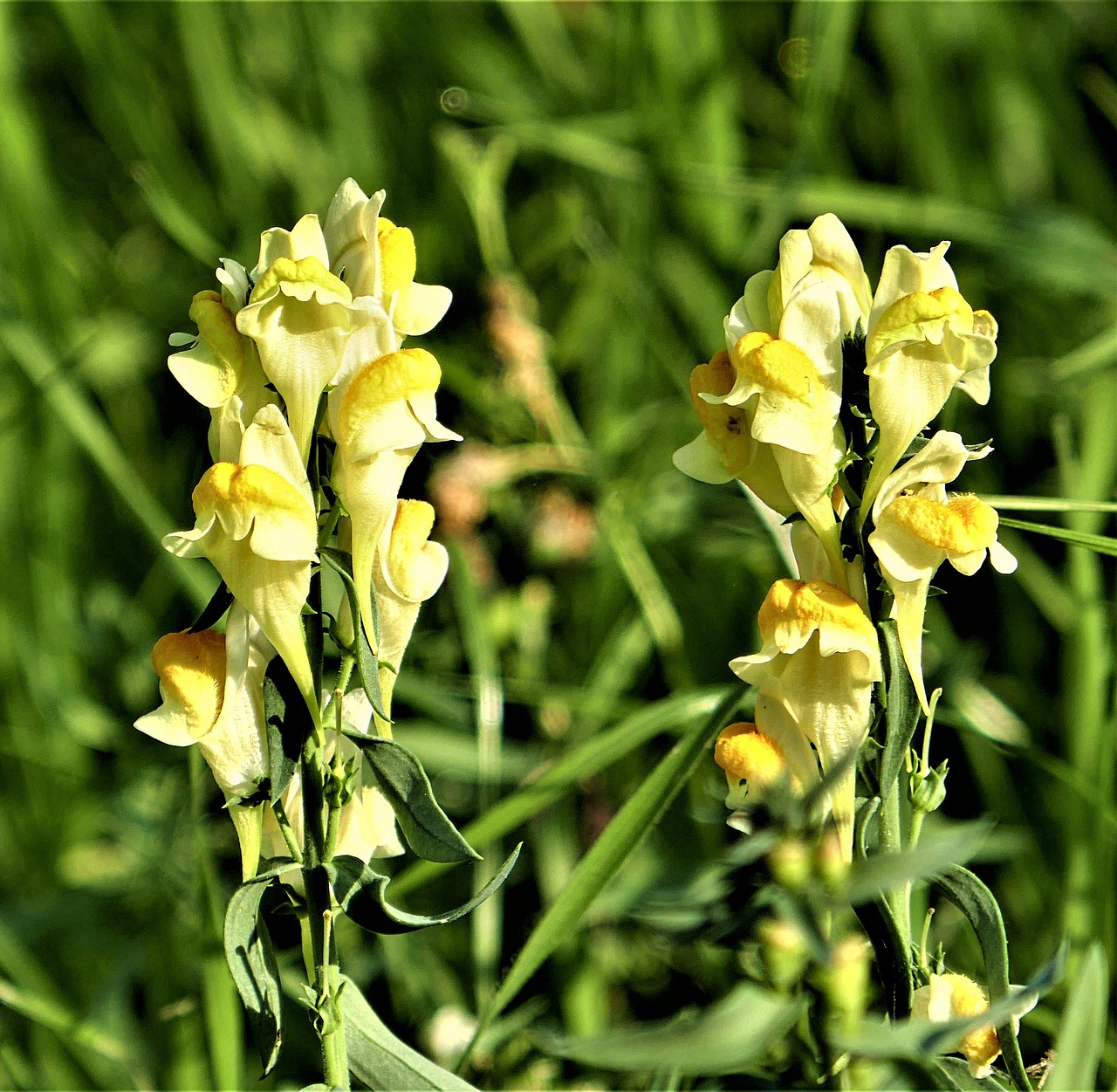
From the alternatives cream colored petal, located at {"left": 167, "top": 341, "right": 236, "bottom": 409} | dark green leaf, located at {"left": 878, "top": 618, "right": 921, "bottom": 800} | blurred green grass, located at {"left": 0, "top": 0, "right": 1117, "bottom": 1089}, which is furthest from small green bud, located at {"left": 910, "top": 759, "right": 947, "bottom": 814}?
cream colored petal, located at {"left": 167, "top": 341, "right": 236, "bottom": 409}

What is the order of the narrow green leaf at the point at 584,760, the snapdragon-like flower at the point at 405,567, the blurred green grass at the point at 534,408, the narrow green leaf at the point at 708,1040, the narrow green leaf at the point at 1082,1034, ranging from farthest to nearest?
1. the blurred green grass at the point at 534,408
2. the narrow green leaf at the point at 584,760
3. the snapdragon-like flower at the point at 405,567
4. the narrow green leaf at the point at 1082,1034
5. the narrow green leaf at the point at 708,1040

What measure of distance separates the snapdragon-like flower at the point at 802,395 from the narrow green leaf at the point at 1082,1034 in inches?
7.4

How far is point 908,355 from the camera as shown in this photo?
1.93 ft

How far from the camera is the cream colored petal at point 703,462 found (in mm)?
616

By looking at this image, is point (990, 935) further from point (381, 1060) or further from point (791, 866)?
point (381, 1060)

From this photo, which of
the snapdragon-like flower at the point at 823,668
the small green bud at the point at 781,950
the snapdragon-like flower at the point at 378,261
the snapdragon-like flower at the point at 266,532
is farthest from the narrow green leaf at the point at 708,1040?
the snapdragon-like flower at the point at 378,261

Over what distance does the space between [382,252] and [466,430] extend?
2.59 feet

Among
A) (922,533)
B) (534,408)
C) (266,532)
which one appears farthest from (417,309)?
(534,408)

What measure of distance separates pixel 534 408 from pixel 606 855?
700mm

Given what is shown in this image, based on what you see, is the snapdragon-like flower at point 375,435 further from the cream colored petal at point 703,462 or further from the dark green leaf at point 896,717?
the dark green leaf at point 896,717

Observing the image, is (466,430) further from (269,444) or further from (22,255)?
(269,444)

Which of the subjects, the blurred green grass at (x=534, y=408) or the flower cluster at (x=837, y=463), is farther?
the blurred green grass at (x=534, y=408)

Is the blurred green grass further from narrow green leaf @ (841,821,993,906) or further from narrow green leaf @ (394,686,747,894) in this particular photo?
narrow green leaf @ (841,821,993,906)

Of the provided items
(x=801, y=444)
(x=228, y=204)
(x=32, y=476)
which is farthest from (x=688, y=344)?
(x=801, y=444)
